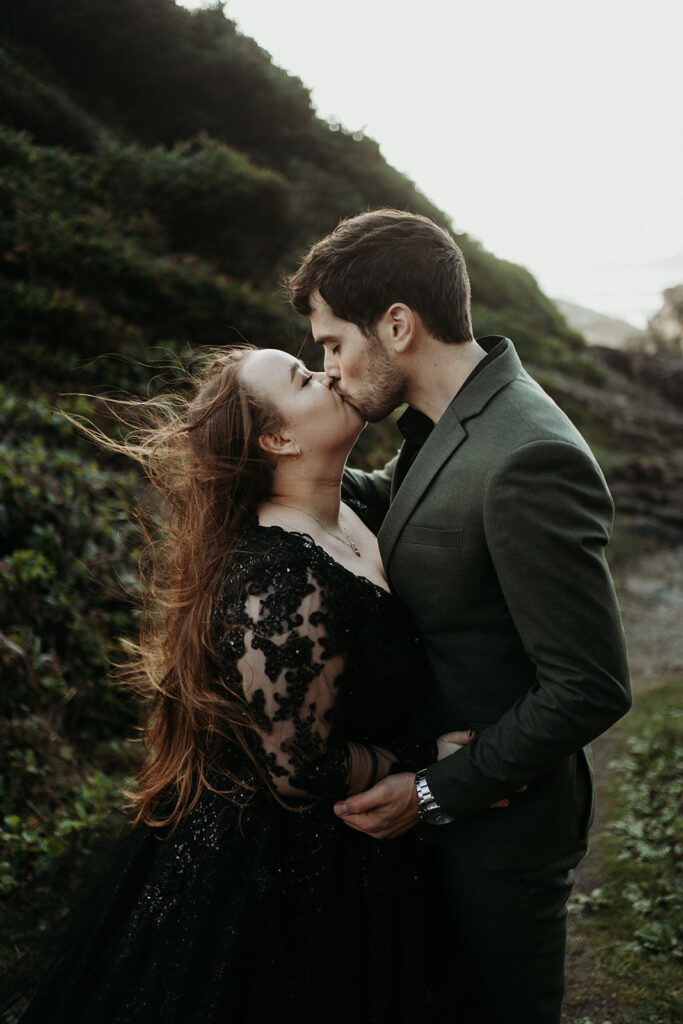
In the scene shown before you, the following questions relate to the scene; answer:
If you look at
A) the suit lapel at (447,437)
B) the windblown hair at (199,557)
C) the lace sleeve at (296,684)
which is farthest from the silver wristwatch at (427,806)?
the suit lapel at (447,437)

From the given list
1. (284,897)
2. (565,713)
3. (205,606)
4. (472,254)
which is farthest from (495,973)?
(472,254)

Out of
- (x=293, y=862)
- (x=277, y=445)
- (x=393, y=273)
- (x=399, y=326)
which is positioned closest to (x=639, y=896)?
(x=293, y=862)

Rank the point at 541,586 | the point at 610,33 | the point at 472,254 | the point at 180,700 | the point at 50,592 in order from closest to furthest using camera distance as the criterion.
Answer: the point at 541,586, the point at 180,700, the point at 50,592, the point at 610,33, the point at 472,254

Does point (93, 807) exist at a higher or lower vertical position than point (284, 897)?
lower

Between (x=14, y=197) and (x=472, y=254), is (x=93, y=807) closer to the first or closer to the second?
(x=14, y=197)

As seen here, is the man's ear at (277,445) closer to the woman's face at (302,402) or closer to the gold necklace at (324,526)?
the woman's face at (302,402)

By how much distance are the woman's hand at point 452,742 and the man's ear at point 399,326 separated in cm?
109

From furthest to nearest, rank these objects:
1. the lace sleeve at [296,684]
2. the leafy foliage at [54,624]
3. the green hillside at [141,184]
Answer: the green hillside at [141,184] < the leafy foliage at [54,624] < the lace sleeve at [296,684]

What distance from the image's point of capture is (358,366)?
2127 mm

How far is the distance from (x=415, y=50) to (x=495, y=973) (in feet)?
16.8

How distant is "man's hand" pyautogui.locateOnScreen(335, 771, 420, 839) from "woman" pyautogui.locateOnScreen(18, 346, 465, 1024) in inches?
1.7

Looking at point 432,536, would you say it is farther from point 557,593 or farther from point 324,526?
point 324,526

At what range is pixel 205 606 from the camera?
1979 millimetres

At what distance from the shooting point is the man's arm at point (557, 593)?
1.54m
